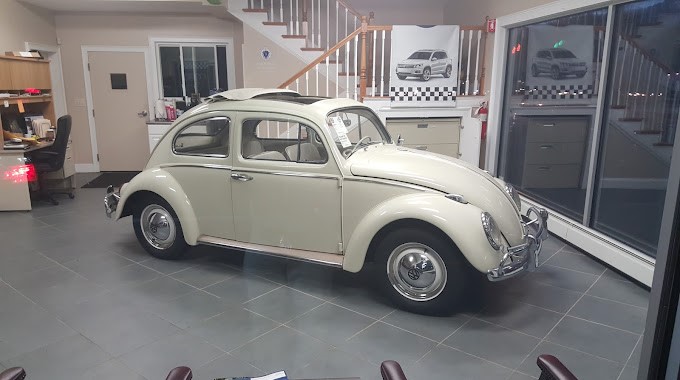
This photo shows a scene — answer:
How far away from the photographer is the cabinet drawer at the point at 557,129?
19.6 feet

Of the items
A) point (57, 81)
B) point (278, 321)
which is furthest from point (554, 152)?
point (57, 81)

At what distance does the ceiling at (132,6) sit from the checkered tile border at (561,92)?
4.67 meters

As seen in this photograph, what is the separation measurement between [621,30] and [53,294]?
17.5ft

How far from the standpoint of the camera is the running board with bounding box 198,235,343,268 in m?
3.59

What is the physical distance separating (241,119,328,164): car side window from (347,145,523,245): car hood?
322 mm

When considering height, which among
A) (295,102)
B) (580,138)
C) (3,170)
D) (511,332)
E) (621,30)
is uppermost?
(621,30)

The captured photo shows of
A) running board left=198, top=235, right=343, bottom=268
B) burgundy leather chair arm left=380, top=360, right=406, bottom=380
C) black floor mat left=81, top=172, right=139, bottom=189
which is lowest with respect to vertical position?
black floor mat left=81, top=172, right=139, bottom=189

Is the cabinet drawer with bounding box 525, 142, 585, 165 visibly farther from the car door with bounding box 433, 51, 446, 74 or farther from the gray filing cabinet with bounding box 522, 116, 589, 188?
the car door with bounding box 433, 51, 446, 74

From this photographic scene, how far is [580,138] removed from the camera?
19.9 ft

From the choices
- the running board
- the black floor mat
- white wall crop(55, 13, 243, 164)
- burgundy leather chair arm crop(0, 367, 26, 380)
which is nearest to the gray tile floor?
the running board

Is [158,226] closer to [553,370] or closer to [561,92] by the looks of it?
[553,370]

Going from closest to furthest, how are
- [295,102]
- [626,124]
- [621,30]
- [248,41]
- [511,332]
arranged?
[511,332], [295,102], [621,30], [626,124], [248,41]

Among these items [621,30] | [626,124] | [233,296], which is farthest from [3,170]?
[626,124]

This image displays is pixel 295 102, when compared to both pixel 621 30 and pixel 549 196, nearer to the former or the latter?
pixel 621 30
